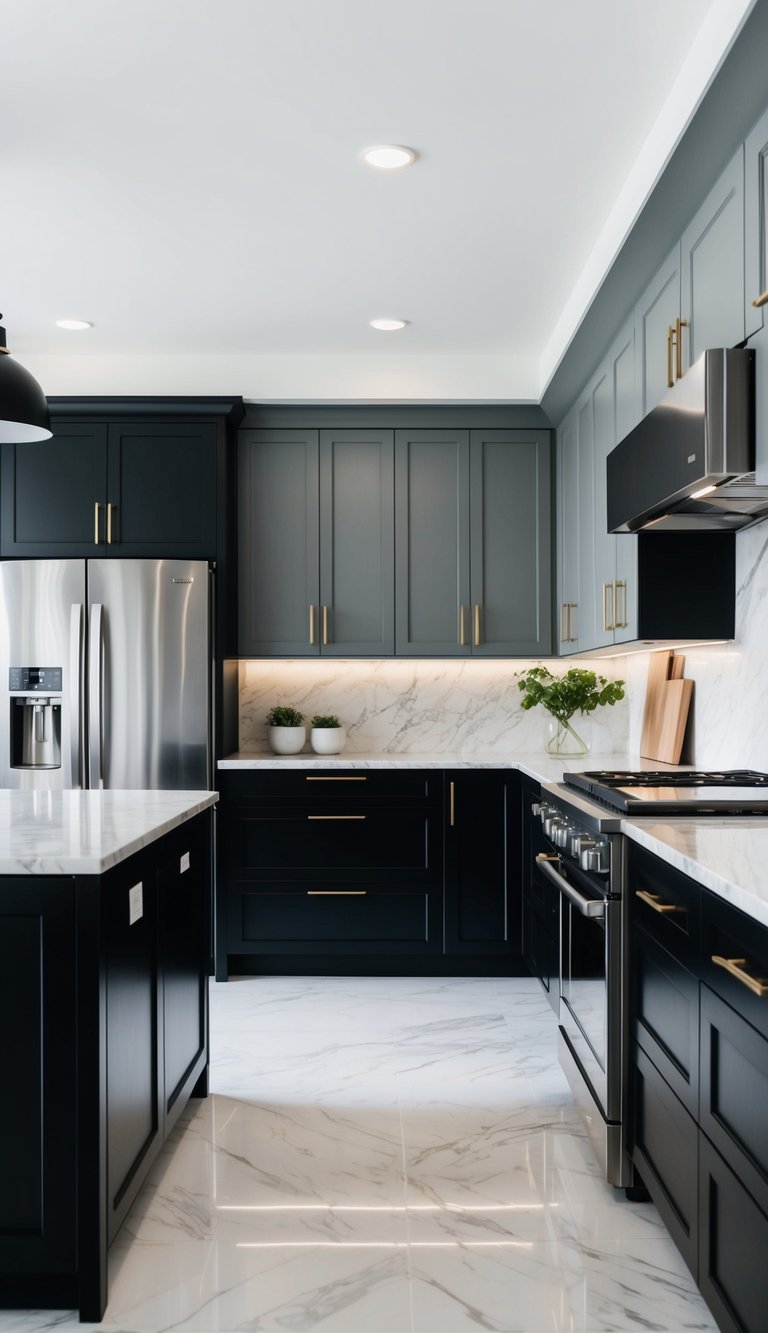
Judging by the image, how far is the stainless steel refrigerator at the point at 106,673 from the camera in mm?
4273

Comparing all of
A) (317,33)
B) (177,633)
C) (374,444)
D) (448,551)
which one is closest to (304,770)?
(177,633)

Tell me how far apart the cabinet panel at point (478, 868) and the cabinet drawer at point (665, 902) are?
1.93 meters

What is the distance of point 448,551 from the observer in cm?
472

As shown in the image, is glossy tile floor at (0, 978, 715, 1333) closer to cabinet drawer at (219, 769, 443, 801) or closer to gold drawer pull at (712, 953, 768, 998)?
gold drawer pull at (712, 953, 768, 998)

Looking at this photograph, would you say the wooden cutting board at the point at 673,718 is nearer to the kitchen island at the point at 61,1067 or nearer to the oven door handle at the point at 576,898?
the oven door handle at the point at 576,898

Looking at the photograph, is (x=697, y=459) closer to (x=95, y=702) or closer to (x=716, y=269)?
(x=716, y=269)

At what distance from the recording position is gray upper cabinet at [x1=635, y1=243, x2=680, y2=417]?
277 cm

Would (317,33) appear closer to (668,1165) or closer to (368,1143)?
(668,1165)

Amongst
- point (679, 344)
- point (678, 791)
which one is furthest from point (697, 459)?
point (678, 791)

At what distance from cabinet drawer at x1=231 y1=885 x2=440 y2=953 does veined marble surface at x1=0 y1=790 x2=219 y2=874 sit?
140 centimetres

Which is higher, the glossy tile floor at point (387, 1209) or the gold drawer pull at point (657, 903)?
the gold drawer pull at point (657, 903)

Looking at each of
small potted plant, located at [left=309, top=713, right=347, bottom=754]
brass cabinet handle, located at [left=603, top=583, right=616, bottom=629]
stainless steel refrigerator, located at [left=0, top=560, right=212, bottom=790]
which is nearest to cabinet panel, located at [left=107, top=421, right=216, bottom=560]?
stainless steel refrigerator, located at [left=0, top=560, right=212, bottom=790]

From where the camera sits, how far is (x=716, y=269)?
2391 mm

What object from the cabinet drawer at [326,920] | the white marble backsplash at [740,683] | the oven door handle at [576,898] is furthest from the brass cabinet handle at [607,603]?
the cabinet drawer at [326,920]
